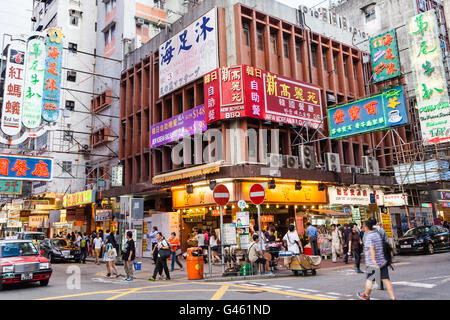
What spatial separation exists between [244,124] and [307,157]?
14.6ft

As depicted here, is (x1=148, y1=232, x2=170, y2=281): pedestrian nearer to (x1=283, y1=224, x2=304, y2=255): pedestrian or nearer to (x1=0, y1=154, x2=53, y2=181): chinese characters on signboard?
(x1=283, y1=224, x2=304, y2=255): pedestrian

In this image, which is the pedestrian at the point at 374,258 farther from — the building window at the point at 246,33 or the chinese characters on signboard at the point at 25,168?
the chinese characters on signboard at the point at 25,168

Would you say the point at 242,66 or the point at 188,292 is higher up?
the point at 242,66

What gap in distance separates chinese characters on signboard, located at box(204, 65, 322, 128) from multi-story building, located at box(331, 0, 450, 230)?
21.3ft

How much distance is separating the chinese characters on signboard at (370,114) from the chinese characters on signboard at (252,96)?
7.28 feet

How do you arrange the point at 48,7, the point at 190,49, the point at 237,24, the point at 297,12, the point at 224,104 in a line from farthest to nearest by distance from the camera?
the point at 48,7, the point at 297,12, the point at 190,49, the point at 237,24, the point at 224,104

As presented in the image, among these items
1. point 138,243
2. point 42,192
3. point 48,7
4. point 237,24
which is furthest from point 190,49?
point 48,7

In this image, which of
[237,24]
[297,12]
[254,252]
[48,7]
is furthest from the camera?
[48,7]

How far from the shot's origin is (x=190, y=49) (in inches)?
894

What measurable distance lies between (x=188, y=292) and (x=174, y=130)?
14798 millimetres

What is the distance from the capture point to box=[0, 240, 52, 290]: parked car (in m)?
10.7

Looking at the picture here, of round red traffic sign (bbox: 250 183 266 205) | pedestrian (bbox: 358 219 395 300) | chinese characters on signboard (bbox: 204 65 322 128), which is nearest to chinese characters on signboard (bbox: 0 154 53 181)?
chinese characters on signboard (bbox: 204 65 322 128)

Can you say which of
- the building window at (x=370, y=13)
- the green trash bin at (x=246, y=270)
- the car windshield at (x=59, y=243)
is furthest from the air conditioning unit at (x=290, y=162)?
the building window at (x=370, y=13)

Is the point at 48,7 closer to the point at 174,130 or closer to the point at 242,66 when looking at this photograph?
the point at 174,130
